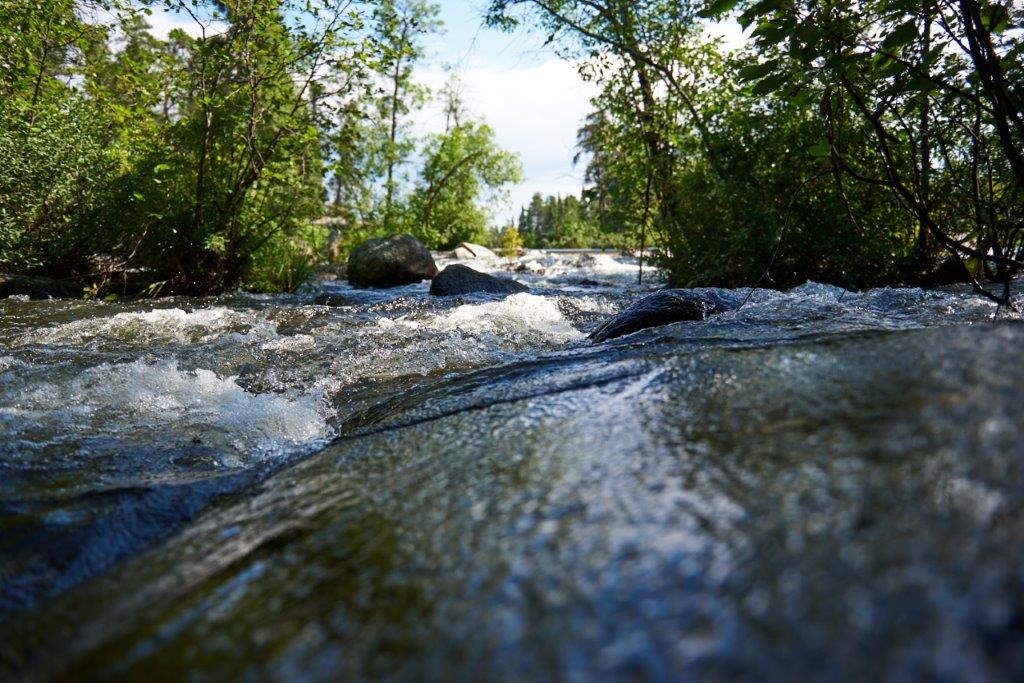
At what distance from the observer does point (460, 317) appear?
662 cm

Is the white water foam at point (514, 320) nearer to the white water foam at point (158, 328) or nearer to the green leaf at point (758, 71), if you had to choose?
the white water foam at point (158, 328)

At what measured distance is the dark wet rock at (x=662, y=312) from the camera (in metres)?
4.44

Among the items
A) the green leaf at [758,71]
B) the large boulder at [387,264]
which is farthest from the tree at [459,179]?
the green leaf at [758,71]

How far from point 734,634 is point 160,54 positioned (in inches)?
427

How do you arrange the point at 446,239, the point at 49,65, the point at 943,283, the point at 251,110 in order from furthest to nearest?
the point at 446,239, the point at 49,65, the point at 251,110, the point at 943,283

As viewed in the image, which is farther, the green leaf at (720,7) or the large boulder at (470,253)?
the large boulder at (470,253)

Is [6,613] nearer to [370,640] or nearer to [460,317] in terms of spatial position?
[370,640]

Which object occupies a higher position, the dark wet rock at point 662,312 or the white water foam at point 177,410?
the dark wet rock at point 662,312

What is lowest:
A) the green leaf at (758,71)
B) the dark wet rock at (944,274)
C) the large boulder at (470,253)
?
the dark wet rock at (944,274)

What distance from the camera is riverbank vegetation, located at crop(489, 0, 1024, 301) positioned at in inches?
80.4

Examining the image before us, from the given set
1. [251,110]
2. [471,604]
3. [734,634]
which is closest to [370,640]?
[471,604]

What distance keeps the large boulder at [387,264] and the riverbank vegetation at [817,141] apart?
447 cm

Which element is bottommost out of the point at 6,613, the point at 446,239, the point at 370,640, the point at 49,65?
the point at 6,613

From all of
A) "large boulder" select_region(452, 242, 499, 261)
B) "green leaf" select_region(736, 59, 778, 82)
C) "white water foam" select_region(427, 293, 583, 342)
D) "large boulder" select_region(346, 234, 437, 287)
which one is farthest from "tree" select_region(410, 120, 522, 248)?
"green leaf" select_region(736, 59, 778, 82)
